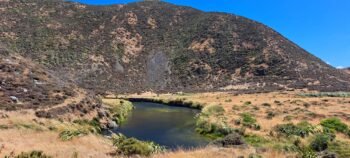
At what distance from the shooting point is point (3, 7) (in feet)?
440

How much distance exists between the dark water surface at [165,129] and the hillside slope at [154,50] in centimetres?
4970

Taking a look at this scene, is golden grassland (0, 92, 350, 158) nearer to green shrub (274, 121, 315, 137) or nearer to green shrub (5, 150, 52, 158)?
green shrub (5, 150, 52, 158)

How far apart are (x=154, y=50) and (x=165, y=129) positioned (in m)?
101

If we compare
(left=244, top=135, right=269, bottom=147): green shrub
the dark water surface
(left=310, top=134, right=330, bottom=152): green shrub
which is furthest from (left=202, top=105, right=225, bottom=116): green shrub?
(left=310, top=134, right=330, bottom=152): green shrub

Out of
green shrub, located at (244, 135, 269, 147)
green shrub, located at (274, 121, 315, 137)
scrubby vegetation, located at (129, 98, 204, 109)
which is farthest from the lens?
scrubby vegetation, located at (129, 98, 204, 109)

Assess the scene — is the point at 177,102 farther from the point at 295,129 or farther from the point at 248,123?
the point at 295,129

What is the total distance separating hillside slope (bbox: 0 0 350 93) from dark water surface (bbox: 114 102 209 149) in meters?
49.7

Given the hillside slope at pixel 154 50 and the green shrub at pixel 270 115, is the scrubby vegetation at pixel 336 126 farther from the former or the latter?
the hillside slope at pixel 154 50

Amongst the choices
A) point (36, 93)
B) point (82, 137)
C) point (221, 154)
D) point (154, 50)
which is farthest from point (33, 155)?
point (154, 50)

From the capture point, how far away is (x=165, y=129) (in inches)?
1853

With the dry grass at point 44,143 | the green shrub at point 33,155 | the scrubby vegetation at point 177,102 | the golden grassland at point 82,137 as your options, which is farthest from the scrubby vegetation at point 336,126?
the scrubby vegetation at point 177,102

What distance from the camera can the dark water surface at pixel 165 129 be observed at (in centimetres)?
3866

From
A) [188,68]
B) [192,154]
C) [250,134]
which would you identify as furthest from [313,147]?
[188,68]

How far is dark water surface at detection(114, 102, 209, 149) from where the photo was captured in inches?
1522
